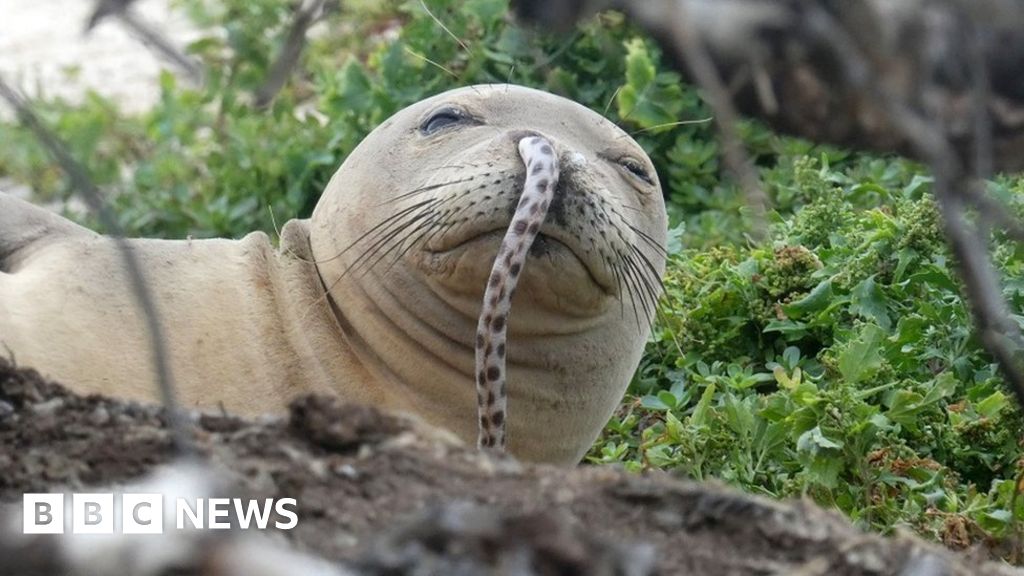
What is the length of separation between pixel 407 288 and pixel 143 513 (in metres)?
2.36

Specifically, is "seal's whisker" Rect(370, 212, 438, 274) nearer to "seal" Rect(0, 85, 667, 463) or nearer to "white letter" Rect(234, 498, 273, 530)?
"seal" Rect(0, 85, 667, 463)

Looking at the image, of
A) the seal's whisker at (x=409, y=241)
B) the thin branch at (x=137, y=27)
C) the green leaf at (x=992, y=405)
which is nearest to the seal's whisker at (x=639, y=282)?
the seal's whisker at (x=409, y=241)

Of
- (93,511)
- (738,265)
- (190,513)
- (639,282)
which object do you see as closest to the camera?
(190,513)

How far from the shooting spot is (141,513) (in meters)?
2.44

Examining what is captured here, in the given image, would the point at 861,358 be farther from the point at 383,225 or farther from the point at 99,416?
the point at 99,416

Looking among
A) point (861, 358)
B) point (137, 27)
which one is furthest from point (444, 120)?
point (137, 27)

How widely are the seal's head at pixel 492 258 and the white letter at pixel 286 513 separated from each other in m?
1.79

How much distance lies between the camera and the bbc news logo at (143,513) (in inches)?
90.0

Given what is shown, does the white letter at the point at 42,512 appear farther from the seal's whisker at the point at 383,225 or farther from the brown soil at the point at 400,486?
the seal's whisker at the point at 383,225

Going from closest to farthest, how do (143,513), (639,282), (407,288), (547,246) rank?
1. (143,513)
2. (547,246)
3. (407,288)
4. (639,282)

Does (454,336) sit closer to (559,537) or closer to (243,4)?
(559,537)

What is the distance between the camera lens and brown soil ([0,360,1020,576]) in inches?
103

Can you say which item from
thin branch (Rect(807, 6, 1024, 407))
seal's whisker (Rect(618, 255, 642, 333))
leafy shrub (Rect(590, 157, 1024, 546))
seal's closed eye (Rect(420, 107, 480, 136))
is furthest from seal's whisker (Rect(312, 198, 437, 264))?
thin branch (Rect(807, 6, 1024, 407))

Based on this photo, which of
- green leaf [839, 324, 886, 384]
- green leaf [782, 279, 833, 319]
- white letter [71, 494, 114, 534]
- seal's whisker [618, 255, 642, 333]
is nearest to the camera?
white letter [71, 494, 114, 534]
